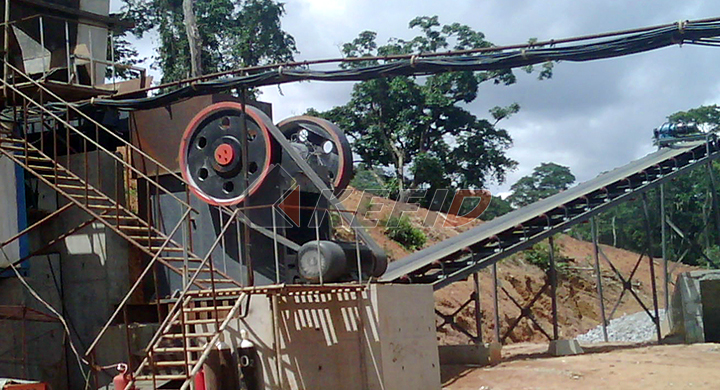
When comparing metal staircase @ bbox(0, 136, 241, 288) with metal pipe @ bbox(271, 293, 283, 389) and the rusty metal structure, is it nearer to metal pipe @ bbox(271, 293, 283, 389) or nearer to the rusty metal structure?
the rusty metal structure

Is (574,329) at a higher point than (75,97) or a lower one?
lower

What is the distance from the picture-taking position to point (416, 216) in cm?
3578

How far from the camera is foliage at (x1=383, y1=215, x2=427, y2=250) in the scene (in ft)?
100

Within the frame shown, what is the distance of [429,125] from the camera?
3862cm

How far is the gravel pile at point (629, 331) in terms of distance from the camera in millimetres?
25453

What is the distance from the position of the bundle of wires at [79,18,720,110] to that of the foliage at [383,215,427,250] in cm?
1579

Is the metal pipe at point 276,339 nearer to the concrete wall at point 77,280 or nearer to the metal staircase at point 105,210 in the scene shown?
the metal staircase at point 105,210

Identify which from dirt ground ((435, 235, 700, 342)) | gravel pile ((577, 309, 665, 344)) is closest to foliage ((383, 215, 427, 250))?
dirt ground ((435, 235, 700, 342))

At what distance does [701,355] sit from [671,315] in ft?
18.0

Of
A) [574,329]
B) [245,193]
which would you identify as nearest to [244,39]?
[574,329]

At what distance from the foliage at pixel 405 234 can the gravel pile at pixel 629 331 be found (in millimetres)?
6843

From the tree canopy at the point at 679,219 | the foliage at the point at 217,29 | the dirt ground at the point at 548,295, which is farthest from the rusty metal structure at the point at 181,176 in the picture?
the tree canopy at the point at 679,219

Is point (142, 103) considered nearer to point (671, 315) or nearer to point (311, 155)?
point (311, 155)

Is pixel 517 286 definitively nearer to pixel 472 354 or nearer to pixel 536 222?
pixel 536 222
